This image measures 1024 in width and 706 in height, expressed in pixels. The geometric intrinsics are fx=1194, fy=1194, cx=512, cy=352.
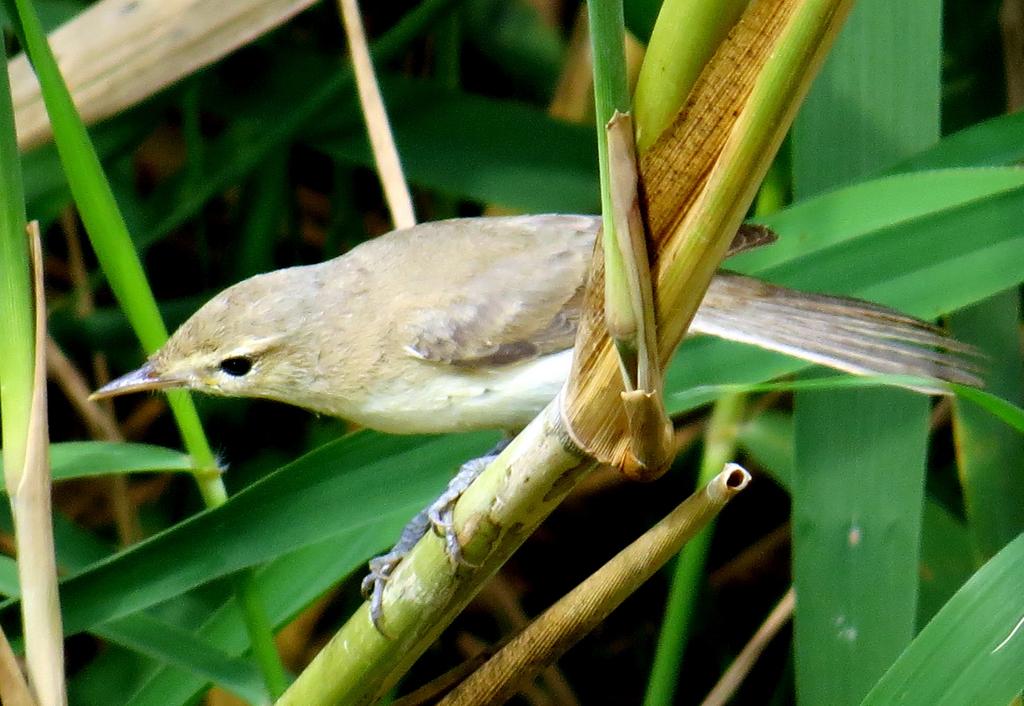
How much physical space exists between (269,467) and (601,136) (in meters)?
1.29

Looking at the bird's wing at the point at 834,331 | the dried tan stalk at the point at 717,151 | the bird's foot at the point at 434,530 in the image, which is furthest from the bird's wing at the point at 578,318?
the dried tan stalk at the point at 717,151

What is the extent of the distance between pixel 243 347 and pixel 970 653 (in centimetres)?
78

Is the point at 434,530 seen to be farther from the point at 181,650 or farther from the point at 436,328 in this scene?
the point at 436,328

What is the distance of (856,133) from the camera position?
127 centimetres

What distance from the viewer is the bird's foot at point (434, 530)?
2.76 feet

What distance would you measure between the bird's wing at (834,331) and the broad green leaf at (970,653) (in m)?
0.23

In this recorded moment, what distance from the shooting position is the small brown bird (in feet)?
3.85

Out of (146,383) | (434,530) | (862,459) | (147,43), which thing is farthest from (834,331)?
(147,43)

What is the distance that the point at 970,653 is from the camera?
892mm

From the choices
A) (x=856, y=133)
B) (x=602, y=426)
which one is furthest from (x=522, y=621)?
(x=602, y=426)

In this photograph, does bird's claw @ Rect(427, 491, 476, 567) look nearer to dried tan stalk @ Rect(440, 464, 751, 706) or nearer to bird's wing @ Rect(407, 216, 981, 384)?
dried tan stalk @ Rect(440, 464, 751, 706)

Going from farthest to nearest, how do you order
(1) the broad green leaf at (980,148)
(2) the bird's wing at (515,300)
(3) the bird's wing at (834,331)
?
(2) the bird's wing at (515,300)
(1) the broad green leaf at (980,148)
(3) the bird's wing at (834,331)

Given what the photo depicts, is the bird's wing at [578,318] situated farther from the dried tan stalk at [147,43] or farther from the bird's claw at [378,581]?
the dried tan stalk at [147,43]

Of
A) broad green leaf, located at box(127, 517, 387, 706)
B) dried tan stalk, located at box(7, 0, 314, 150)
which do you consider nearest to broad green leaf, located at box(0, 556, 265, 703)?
broad green leaf, located at box(127, 517, 387, 706)
